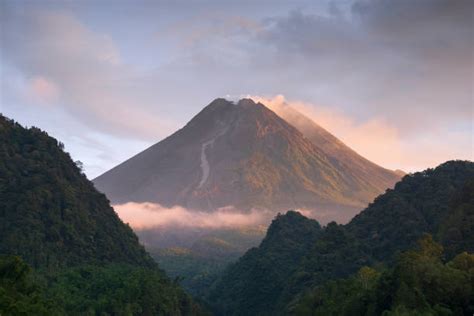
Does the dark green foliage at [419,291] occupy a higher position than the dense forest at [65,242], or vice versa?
the dense forest at [65,242]

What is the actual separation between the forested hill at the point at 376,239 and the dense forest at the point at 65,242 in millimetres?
13772

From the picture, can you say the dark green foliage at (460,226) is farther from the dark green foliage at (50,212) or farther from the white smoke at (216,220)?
the white smoke at (216,220)

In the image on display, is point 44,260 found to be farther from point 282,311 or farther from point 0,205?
point 282,311

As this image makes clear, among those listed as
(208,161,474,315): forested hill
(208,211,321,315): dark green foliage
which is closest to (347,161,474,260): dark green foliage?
(208,161,474,315): forested hill

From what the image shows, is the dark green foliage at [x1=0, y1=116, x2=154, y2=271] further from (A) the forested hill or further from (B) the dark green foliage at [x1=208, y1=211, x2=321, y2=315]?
(A) the forested hill

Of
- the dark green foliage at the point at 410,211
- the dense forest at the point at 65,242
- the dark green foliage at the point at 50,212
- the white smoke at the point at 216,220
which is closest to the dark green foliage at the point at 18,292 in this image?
the dense forest at the point at 65,242

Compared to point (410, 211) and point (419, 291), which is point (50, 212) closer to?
point (410, 211)

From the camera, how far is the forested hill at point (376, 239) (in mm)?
57469

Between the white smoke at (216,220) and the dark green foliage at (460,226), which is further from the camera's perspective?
the white smoke at (216,220)

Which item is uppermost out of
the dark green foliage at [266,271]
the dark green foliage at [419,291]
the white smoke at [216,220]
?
the white smoke at [216,220]

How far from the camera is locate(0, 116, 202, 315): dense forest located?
49.2m

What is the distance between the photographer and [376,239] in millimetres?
71938

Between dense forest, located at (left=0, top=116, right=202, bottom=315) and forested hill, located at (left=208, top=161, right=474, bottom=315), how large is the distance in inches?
542

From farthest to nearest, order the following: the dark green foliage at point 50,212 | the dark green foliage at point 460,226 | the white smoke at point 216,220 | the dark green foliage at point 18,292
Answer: the white smoke at point 216,220, the dark green foliage at point 50,212, the dark green foliage at point 460,226, the dark green foliage at point 18,292
